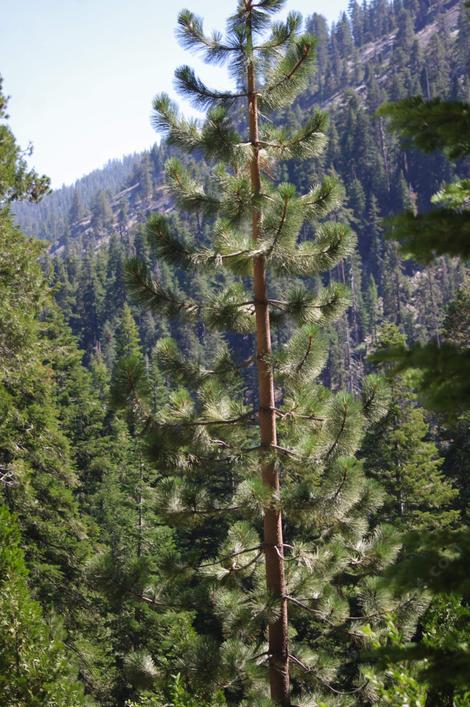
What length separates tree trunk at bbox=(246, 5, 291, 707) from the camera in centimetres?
717

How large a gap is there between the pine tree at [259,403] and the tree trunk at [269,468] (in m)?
0.02

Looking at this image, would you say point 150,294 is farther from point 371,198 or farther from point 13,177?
point 371,198

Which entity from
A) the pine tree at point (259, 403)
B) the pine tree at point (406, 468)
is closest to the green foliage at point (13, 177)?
the pine tree at point (259, 403)

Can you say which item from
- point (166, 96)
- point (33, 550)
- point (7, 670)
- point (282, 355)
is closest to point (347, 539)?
point (282, 355)

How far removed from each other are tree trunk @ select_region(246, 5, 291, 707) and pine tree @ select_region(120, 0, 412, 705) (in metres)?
0.02

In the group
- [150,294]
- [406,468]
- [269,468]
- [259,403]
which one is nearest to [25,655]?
[269,468]

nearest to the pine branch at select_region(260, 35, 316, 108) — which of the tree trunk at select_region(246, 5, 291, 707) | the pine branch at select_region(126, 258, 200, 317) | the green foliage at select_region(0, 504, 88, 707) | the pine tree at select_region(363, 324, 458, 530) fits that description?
the tree trunk at select_region(246, 5, 291, 707)

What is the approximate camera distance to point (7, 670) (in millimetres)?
7535

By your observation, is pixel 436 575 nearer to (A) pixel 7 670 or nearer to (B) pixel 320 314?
(B) pixel 320 314

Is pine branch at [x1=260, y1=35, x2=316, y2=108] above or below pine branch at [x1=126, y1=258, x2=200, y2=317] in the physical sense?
above

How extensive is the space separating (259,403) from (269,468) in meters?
0.71

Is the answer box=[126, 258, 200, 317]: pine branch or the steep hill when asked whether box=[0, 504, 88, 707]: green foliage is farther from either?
the steep hill

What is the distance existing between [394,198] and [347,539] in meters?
106

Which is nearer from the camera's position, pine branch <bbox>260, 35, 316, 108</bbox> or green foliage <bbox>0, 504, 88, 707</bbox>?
pine branch <bbox>260, 35, 316, 108</bbox>
